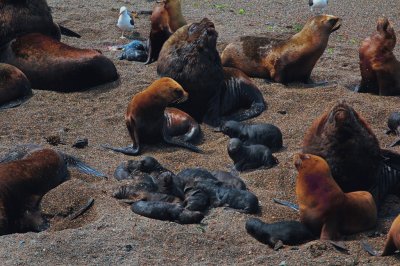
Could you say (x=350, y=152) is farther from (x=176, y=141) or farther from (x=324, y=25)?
(x=324, y=25)

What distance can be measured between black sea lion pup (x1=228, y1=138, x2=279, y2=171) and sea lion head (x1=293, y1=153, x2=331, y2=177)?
113 cm

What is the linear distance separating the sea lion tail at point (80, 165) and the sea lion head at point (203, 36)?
209cm

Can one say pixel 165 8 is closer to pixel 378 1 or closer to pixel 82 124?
pixel 82 124

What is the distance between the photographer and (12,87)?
8625 mm

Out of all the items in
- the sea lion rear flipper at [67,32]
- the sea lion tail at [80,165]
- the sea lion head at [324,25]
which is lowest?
the sea lion rear flipper at [67,32]

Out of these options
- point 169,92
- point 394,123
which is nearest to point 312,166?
point 394,123

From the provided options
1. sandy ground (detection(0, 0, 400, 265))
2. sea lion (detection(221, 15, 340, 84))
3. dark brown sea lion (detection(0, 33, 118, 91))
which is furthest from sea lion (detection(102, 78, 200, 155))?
sea lion (detection(221, 15, 340, 84))

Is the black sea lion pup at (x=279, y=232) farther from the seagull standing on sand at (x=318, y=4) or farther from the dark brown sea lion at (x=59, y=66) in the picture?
the seagull standing on sand at (x=318, y=4)

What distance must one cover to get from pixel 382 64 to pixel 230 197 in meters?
3.39

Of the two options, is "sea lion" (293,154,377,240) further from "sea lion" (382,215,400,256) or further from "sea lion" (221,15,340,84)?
"sea lion" (221,15,340,84)

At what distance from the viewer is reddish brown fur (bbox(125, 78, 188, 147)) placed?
24.8ft

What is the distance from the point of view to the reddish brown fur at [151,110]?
7562mm

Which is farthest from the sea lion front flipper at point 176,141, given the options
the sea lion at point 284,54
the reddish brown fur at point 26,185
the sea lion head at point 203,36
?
the sea lion at point 284,54

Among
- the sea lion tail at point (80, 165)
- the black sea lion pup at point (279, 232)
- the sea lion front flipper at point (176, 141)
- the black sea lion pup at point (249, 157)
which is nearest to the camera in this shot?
the black sea lion pup at point (279, 232)
